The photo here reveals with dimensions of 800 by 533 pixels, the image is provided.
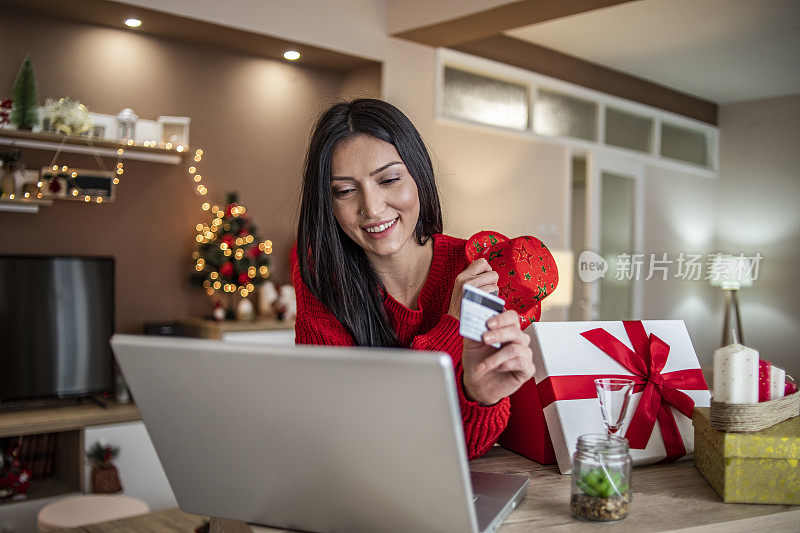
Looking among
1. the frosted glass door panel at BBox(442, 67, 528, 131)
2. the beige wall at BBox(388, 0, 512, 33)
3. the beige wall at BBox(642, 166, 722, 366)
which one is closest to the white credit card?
the beige wall at BBox(388, 0, 512, 33)

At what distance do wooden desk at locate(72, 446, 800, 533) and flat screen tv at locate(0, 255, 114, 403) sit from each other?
2.77m

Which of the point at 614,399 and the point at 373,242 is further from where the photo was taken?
→ the point at 373,242

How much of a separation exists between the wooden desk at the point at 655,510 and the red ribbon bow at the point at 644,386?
0.05 meters

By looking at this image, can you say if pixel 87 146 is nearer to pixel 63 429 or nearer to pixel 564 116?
pixel 63 429

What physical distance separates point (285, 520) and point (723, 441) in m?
0.56

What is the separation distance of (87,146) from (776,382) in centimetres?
338

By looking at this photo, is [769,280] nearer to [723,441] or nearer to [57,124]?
[57,124]

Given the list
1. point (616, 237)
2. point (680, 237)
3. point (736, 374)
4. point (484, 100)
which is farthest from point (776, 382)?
point (680, 237)

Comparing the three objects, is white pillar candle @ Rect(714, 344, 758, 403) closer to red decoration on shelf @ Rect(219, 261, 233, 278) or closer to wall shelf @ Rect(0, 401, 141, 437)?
wall shelf @ Rect(0, 401, 141, 437)

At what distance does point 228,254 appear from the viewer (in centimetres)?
391

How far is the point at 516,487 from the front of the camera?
0.89 meters

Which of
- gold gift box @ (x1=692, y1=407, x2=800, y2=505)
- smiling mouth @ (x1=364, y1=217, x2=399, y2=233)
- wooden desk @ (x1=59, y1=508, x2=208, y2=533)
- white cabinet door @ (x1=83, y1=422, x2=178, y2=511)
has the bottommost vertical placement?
white cabinet door @ (x1=83, y1=422, x2=178, y2=511)

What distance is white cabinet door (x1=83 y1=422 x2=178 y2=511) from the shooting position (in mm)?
3287

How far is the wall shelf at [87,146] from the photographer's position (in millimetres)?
3387
